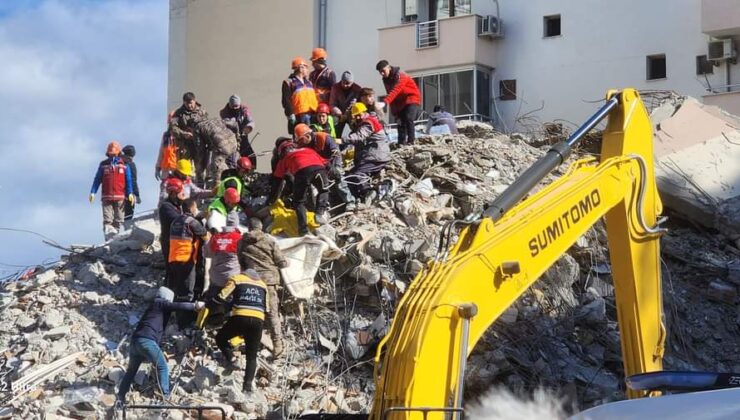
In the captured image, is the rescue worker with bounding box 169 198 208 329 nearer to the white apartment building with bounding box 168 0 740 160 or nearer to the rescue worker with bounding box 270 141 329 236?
the rescue worker with bounding box 270 141 329 236

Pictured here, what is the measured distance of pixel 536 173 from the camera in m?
9.38

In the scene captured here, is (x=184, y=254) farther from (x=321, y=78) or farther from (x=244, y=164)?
(x=321, y=78)

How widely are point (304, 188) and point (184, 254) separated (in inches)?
79.0

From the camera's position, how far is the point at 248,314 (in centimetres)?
1409

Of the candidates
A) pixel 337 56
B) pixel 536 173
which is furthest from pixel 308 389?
pixel 337 56

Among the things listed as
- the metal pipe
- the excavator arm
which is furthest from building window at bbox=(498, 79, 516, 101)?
the metal pipe

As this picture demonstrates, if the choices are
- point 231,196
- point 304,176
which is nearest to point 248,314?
point 231,196

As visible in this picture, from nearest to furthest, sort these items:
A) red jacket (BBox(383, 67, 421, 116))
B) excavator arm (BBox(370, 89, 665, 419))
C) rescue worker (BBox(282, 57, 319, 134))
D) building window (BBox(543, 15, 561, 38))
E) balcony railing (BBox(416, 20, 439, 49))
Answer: excavator arm (BBox(370, 89, 665, 419)), red jacket (BBox(383, 67, 421, 116)), rescue worker (BBox(282, 57, 319, 134)), building window (BBox(543, 15, 561, 38)), balcony railing (BBox(416, 20, 439, 49))

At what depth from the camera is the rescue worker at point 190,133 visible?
778 inches

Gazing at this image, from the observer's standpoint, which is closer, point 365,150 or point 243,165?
point 365,150

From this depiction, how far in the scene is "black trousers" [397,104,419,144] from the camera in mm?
19625

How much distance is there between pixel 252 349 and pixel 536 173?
564 centimetres

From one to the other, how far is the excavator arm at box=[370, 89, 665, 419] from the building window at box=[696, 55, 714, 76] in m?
18.3

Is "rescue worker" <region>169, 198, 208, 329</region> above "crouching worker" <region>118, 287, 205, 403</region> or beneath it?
above
